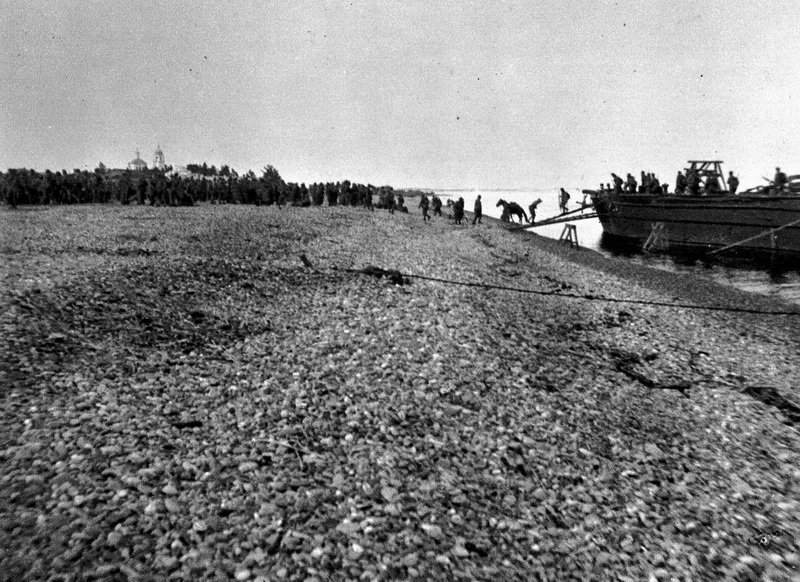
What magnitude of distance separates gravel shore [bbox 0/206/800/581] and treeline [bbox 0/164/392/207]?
91.9 feet

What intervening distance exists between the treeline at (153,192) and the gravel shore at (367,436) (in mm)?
28010

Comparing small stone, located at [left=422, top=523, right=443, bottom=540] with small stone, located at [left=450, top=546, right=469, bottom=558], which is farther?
small stone, located at [left=422, top=523, right=443, bottom=540]

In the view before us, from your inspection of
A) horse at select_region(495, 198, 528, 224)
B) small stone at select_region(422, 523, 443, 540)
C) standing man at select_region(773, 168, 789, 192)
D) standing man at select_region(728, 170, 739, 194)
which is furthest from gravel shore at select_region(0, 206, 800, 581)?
horse at select_region(495, 198, 528, 224)

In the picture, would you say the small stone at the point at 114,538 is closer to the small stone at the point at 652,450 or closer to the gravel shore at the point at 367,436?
the gravel shore at the point at 367,436

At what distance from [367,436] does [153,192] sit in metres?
40.3

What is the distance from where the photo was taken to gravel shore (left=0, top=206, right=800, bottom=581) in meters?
5.41

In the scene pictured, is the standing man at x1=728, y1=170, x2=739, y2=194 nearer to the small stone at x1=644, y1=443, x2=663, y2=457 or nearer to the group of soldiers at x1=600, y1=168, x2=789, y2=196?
the group of soldiers at x1=600, y1=168, x2=789, y2=196

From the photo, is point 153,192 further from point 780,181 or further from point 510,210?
point 780,181

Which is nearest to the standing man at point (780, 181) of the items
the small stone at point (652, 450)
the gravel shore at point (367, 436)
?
the gravel shore at point (367, 436)

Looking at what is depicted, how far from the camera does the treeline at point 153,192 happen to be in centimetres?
3959

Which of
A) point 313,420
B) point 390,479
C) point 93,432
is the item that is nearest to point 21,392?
point 93,432

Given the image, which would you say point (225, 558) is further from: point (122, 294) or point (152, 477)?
point (122, 294)

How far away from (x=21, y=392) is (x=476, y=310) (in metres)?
10.8

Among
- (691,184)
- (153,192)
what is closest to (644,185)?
(691,184)
